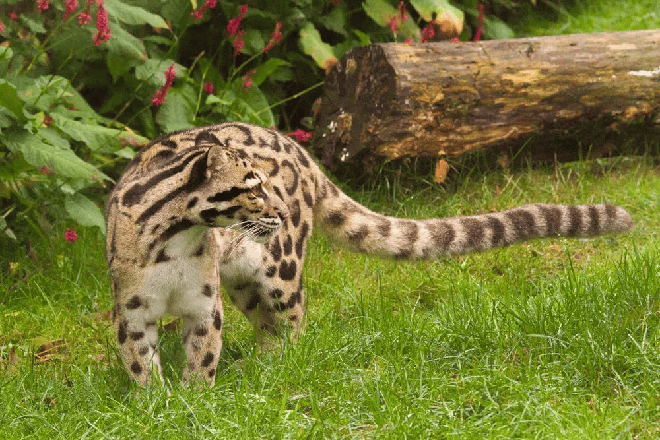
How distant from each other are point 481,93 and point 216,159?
3641 millimetres

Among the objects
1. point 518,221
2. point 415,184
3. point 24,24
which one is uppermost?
point 24,24

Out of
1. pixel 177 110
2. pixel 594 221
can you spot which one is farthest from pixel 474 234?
pixel 177 110

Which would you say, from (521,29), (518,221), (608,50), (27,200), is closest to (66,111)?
(27,200)

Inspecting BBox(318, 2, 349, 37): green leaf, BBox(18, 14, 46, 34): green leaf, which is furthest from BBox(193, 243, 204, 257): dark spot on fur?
BBox(318, 2, 349, 37): green leaf

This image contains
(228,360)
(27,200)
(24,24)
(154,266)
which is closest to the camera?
(154,266)

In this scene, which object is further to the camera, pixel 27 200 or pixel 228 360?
pixel 27 200

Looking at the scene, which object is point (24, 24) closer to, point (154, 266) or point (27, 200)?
point (27, 200)

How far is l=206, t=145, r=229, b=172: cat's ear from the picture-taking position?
4223 mm

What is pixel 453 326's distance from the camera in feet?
15.3

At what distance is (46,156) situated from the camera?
226 inches

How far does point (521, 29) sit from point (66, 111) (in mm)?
7022

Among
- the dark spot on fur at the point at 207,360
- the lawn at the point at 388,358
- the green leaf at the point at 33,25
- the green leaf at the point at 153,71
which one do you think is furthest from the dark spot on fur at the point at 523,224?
the green leaf at the point at 33,25

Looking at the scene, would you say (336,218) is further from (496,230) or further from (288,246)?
(496,230)

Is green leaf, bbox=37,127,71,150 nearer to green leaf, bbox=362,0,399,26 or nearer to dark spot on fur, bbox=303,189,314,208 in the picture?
dark spot on fur, bbox=303,189,314,208
